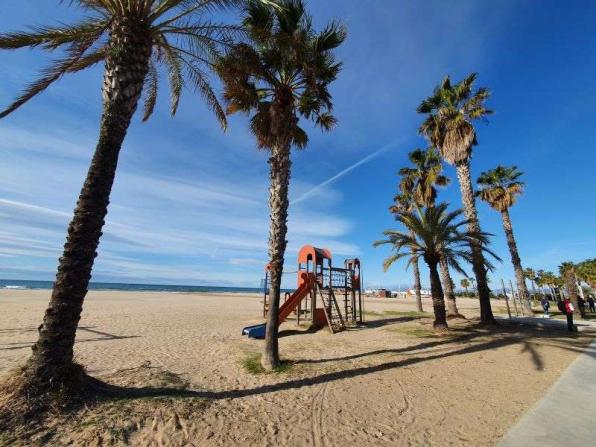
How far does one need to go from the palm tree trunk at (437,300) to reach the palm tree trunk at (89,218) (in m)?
13.3

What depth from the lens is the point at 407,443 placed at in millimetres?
4672

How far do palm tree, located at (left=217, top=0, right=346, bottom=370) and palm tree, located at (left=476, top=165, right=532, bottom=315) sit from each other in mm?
20479

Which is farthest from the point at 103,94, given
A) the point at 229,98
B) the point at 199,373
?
the point at 199,373

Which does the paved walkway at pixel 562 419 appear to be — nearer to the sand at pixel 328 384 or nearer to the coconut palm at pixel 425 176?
the sand at pixel 328 384

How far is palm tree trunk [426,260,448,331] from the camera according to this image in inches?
567

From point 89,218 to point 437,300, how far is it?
1387cm

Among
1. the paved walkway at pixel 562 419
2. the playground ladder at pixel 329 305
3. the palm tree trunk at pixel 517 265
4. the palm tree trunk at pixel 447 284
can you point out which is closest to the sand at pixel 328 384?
the paved walkway at pixel 562 419

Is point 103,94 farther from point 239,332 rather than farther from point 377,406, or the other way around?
point 239,332

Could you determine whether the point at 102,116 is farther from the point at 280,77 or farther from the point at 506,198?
the point at 506,198

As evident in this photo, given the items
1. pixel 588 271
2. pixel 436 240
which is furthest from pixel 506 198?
pixel 588 271

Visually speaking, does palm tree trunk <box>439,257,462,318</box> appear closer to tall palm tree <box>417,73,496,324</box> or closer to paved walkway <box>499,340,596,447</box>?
tall palm tree <box>417,73,496,324</box>

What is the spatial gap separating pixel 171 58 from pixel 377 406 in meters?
9.46

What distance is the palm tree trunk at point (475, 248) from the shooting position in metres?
15.7

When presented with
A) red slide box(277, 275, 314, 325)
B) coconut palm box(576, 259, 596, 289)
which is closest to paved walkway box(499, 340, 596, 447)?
red slide box(277, 275, 314, 325)
